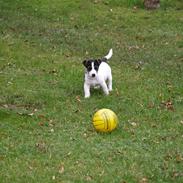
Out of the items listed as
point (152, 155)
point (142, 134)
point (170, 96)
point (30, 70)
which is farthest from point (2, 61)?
point (152, 155)

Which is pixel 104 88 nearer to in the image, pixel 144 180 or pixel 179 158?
pixel 179 158

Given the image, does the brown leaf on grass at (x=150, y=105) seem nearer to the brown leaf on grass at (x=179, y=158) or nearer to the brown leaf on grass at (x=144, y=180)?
the brown leaf on grass at (x=179, y=158)

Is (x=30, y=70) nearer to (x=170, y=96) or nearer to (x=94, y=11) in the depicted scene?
(x=170, y=96)

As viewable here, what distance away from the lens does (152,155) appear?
1005 centimetres

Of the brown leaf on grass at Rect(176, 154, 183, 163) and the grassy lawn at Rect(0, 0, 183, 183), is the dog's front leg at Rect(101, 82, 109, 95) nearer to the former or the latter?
the grassy lawn at Rect(0, 0, 183, 183)

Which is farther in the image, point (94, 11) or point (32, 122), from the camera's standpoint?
point (94, 11)

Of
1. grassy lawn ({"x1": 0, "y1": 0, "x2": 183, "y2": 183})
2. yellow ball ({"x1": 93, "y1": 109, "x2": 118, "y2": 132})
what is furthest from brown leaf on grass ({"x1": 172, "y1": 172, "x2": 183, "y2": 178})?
yellow ball ({"x1": 93, "y1": 109, "x2": 118, "y2": 132})

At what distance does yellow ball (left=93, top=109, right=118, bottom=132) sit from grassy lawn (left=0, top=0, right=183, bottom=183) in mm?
143

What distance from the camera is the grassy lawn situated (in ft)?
31.3

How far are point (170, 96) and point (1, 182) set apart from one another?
20.5ft

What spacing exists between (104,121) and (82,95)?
3077 mm

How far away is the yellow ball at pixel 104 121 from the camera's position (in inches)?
430

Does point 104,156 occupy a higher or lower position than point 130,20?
higher

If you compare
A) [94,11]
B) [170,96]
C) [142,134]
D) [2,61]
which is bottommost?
[94,11]
